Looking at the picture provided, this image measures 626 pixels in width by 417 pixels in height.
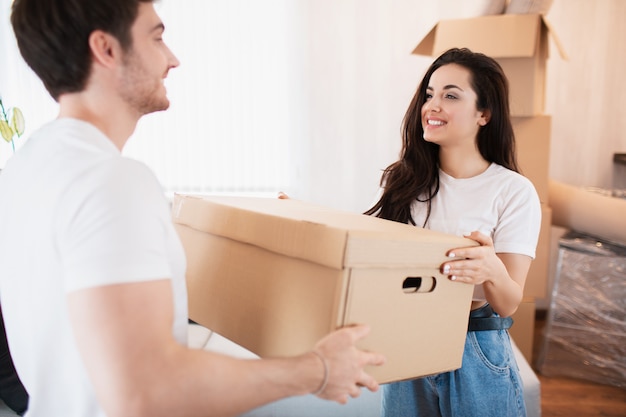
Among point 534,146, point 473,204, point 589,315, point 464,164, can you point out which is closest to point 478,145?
point 464,164

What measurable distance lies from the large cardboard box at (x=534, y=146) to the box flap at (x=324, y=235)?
152cm

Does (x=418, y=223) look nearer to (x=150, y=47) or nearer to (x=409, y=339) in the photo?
(x=409, y=339)

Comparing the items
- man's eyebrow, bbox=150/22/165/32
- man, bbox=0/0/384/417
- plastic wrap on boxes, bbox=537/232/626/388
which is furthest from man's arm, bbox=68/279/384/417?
plastic wrap on boxes, bbox=537/232/626/388

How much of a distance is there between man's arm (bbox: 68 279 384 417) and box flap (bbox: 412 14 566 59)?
1782mm

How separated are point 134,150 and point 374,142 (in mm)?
1252

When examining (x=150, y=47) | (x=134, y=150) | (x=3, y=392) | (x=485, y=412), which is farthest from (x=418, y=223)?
(x=134, y=150)

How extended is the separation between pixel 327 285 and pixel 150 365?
26cm

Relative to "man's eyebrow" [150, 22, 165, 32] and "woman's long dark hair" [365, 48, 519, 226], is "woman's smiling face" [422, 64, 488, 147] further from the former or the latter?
"man's eyebrow" [150, 22, 165, 32]

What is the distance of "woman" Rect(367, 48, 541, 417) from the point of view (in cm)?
108

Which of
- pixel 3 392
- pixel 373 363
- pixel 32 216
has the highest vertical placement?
pixel 32 216

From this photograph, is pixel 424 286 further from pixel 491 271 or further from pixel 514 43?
pixel 514 43

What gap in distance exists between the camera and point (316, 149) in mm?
2896

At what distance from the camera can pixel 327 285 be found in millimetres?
747

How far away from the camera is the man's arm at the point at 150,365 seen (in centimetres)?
59
